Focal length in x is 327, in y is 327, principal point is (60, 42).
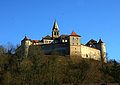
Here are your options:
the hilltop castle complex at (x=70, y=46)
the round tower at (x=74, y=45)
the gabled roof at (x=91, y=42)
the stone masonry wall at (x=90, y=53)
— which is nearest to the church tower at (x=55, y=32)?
the hilltop castle complex at (x=70, y=46)

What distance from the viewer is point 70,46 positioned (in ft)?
405

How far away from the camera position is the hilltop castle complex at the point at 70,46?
12212cm

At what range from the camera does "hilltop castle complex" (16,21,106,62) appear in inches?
4808

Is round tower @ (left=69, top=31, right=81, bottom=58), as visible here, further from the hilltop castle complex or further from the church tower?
the church tower

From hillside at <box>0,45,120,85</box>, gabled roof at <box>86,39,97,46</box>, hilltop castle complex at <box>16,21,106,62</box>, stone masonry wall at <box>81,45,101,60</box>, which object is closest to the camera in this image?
hillside at <box>0,45,120,85</box>

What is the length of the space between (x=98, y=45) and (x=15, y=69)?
2725 inches

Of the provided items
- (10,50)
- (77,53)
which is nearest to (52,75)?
(10,50)

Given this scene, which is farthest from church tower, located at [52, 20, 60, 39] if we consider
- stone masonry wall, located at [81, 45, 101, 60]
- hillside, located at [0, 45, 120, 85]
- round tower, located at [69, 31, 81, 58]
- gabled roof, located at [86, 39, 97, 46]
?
hillside, located at [0, 45, 120, 85]

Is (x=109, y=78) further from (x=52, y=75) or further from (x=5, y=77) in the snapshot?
(x=5, y=77)

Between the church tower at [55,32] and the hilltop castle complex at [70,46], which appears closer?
the hilltop castle complex at [70,46]

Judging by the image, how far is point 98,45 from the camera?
135 meters

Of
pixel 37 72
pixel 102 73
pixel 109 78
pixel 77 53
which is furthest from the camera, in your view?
pixel 77 53

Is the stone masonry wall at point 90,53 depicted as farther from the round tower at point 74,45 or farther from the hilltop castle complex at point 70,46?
the round tower at point 74,45

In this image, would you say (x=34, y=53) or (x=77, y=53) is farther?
(x=77, y=53)
